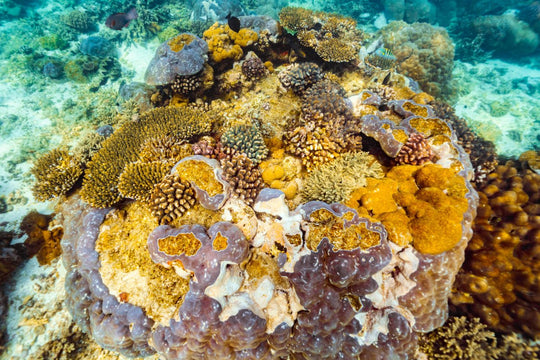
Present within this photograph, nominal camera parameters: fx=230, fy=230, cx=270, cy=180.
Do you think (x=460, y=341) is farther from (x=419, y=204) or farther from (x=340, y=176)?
(x=340, y=176)

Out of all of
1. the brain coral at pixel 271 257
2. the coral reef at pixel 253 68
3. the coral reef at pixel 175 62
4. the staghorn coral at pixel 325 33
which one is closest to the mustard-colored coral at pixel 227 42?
the coral reef at pixel 175 62

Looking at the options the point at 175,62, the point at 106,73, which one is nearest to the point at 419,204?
the point at 175,62

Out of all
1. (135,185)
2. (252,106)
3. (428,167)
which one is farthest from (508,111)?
(135,185)

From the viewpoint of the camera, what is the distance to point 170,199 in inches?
157

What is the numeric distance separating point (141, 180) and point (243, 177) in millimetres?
1937

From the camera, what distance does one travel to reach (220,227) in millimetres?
3699

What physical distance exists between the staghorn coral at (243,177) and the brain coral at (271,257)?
3cm

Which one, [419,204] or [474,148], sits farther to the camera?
[474,148]

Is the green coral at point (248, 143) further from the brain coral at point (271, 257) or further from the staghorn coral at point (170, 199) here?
the staghorn coral at point (170, 199)

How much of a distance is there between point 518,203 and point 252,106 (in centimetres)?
683

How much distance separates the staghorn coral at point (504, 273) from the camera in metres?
4.20

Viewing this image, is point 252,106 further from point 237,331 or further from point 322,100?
Result: point 237,331

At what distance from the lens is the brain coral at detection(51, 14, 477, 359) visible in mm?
3559

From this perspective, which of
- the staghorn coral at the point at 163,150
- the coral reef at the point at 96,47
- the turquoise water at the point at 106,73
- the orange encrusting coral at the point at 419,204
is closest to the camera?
the orange encrusting coral at the point at 419,204
